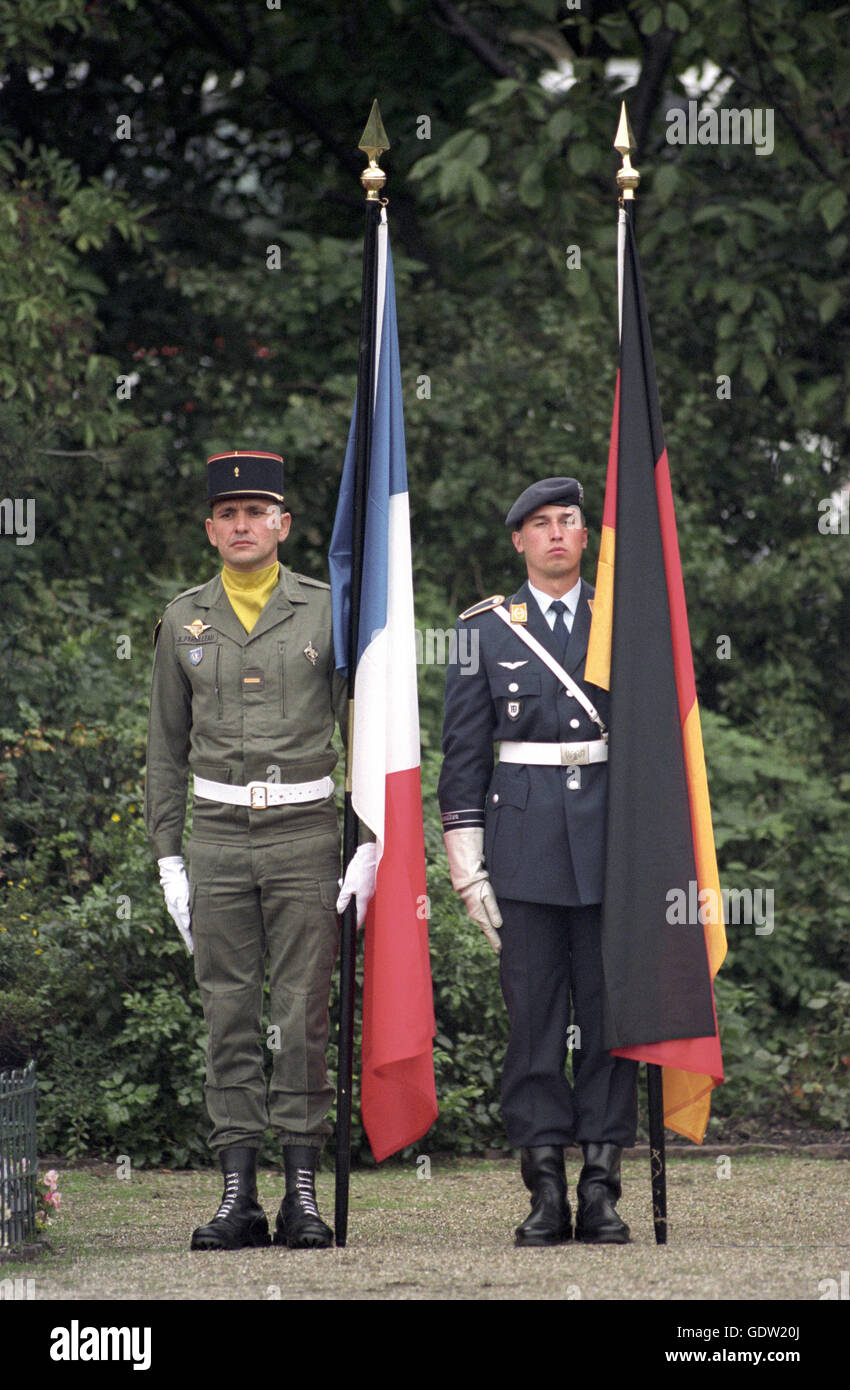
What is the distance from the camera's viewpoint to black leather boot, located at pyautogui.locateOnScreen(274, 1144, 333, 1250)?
16.1 feet

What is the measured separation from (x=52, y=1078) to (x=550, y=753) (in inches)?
107

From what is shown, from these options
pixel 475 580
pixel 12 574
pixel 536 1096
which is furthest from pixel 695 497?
pixel 536 1096

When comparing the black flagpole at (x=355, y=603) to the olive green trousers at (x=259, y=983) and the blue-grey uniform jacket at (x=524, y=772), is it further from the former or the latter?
the blue-grey uniform jacket at (x=524, y=772)

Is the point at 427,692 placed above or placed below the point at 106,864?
above

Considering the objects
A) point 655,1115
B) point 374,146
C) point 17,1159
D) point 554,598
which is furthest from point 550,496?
point 17,1159

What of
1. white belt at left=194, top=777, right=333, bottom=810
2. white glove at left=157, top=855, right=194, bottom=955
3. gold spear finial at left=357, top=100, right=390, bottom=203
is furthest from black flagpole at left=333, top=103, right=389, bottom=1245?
white glove at left=157, top=855, right=194, bottom=955

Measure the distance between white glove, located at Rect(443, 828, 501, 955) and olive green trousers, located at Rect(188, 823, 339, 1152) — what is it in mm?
357

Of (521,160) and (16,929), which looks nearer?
(16,929)

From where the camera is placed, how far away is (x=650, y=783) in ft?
16.5

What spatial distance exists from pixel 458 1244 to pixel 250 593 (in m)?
1.92

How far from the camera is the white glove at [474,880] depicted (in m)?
5.08

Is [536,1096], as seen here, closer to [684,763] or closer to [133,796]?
[684,763]

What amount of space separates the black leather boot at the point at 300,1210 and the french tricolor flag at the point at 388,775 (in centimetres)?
22

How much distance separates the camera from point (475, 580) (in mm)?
10281
